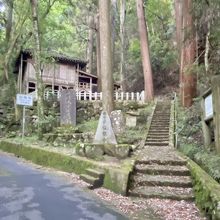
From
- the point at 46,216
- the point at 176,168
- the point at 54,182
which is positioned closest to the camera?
the point at 46,216

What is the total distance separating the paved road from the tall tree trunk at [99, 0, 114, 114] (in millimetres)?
6717

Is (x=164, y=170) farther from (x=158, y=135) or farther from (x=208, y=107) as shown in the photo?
(x=158, y=135)

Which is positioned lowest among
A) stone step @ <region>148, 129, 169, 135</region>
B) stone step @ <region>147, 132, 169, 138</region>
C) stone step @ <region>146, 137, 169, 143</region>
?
stone step @ <region>146, 137, 169, 143</region>

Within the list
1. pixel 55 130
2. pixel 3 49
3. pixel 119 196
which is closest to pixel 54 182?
pixel 119 196

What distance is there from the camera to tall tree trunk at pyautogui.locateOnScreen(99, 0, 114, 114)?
14.4m

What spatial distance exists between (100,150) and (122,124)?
4901mm

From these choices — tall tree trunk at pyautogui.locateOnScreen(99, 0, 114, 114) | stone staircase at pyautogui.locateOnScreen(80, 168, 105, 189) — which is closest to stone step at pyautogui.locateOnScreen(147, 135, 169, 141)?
tall tree trunk at pyautogui.locateOnScreen(99, 0, 114, 114)

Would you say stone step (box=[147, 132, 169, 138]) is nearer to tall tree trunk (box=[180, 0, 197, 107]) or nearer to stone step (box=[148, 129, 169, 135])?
stone step (box=[148, 129, 169, 135])

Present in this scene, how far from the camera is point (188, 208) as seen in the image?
6.27 m

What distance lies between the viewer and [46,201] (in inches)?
240

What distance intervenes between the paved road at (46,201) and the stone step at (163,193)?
1.13 meters

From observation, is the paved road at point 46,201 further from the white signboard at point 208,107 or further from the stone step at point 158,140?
the stone step at point 158,140

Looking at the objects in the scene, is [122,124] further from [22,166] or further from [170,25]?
[170,25]

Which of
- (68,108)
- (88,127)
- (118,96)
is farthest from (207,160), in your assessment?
(118,96)
